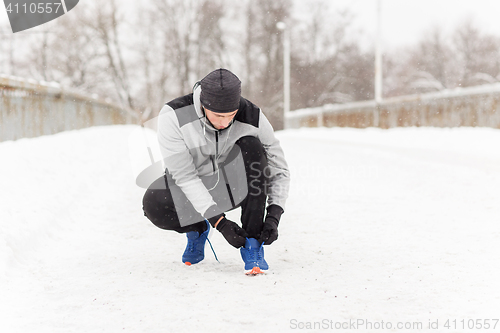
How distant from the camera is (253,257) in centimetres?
263

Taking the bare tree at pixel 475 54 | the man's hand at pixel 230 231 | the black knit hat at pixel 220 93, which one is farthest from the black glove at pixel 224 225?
the bare tree at pixel 475 54

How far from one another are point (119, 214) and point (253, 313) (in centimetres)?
262

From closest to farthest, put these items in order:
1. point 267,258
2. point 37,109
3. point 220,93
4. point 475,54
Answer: point 220,93 → point 267,258 → point 37,109 → point 475,54

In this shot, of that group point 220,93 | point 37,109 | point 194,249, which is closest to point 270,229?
point 194,249

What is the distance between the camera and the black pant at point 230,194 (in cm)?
269

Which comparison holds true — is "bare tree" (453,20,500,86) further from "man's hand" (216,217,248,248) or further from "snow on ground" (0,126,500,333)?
"man's hand" (216,217,248,248)

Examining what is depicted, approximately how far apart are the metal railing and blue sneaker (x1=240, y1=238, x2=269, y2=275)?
4360mm

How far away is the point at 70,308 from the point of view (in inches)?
84.0

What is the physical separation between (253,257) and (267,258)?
0.37 metres

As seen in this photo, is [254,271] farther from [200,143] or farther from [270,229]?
[200,143]

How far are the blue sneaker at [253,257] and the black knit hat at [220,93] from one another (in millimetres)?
741

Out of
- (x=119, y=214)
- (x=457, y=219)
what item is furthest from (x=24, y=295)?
(x=457, y=219)

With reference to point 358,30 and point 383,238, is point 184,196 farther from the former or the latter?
point 358,30

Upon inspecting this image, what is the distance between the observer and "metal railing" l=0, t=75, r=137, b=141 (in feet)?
20.0
